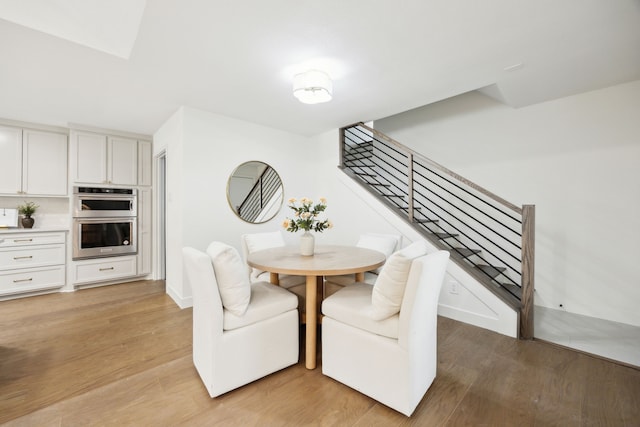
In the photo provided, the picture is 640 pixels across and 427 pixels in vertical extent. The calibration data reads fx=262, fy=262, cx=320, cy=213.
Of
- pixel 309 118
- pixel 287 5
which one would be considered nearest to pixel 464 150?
pixel 309 118

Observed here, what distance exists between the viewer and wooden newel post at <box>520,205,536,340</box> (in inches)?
89.3

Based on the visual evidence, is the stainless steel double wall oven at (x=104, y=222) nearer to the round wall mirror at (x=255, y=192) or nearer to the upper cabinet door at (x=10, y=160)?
the upper cabinet door at (x=10, y=160)

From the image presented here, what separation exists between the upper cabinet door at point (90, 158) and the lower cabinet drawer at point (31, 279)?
1264mm

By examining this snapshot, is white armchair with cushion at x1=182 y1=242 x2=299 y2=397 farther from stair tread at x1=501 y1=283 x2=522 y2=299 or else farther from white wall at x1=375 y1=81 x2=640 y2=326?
white wall at x1=375 y1=81 x2=640 y2=326

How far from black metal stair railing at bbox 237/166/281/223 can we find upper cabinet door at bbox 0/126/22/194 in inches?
117

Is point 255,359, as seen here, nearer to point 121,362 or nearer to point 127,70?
point 121,362

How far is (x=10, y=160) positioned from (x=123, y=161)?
120 cm

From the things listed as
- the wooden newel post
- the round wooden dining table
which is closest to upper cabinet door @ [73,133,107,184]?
the round wooden dining table

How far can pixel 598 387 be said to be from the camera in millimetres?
1680

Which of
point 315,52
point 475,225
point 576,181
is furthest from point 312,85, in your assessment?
point 576,181

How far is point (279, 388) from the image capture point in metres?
1.67

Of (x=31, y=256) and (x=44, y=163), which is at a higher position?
(x=44, y=163)

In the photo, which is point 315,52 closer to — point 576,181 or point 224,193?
point 224,193

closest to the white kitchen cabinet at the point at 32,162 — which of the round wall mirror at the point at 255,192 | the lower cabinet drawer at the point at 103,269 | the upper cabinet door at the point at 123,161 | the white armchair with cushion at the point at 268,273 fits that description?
the upper cabinet door at the point at 123,161
